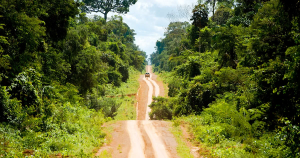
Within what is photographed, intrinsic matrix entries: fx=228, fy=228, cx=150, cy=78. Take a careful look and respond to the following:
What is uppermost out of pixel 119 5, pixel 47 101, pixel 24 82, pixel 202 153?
pixel 119 5

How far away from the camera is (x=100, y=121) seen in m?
16.4

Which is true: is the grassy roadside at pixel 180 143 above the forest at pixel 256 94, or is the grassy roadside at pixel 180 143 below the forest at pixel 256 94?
below

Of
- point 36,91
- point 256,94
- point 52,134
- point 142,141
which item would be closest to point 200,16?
point 256,94

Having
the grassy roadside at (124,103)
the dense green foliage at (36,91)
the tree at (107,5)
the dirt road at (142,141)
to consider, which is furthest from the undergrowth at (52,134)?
the tree at (107,5)

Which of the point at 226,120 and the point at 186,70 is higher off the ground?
the point at 186,70

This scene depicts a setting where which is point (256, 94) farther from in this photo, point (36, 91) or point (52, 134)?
point (36, 91)

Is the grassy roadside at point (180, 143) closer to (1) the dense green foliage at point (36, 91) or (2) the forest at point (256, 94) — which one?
(2) the forest at point (256, 94)

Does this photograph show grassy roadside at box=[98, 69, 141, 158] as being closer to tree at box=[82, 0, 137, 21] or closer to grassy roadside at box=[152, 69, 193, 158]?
grassy roadside at box=[152, 69, 193, 158]

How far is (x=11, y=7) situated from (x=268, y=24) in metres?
12.1

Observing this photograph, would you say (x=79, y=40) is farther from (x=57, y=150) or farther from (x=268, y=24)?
(x=268, y=24)

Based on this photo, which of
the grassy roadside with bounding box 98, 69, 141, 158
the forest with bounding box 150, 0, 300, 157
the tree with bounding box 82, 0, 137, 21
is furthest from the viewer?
the tree with bounding box 82, 0, 137, 21

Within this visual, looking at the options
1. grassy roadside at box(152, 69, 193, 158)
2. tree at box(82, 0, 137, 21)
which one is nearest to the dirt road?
grassy roadside at box(152, 69, 193, 158)

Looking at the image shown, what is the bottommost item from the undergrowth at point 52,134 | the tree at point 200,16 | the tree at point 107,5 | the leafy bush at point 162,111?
the leafy bush at point 162,111

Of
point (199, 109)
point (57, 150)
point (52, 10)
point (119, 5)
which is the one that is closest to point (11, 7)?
point (52, 10)
